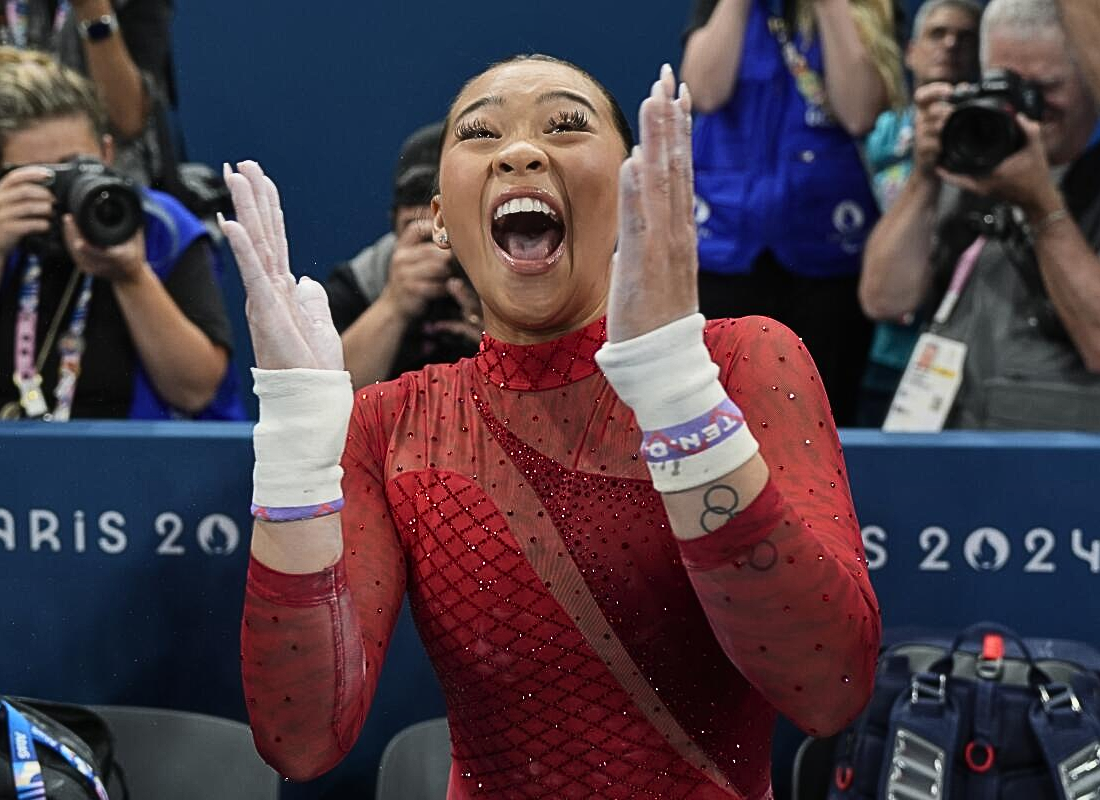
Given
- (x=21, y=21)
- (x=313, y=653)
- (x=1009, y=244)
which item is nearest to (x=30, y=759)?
(x=313, y=653)

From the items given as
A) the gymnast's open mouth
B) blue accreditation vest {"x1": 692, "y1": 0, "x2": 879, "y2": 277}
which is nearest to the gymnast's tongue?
the gymnast's open mouth

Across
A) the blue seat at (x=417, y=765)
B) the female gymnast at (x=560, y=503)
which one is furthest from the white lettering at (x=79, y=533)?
the female gymnast at (x=560, y=503)

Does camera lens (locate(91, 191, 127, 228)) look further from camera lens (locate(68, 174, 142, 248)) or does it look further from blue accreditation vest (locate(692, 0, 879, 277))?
blue accreditation vest (locate(692, 0, 879, 277))

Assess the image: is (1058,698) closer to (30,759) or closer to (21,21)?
(30,759)

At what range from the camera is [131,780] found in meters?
2.16

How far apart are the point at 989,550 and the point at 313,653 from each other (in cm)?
132

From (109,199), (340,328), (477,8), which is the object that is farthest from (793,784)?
(477,8)

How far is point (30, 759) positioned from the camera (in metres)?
1.84

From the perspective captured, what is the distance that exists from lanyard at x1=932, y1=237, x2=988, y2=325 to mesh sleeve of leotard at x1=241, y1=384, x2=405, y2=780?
1.47 m

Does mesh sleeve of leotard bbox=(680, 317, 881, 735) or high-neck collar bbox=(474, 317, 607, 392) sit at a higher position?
high-neck collar bbox=(474, 317, 607, 392)

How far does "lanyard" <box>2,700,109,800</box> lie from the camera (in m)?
1.82

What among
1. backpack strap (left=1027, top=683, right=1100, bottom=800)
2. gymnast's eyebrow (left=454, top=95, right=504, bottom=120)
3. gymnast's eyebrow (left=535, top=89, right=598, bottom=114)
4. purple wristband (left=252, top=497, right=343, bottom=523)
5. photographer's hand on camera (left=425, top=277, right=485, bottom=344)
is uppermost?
gymnast's eyebrow (left=535, top=89, right=598, bottom=114)

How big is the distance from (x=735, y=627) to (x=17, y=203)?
163 centimetres

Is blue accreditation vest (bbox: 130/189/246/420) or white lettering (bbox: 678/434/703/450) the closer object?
white lettering (bbox: 678/434/703/450)
